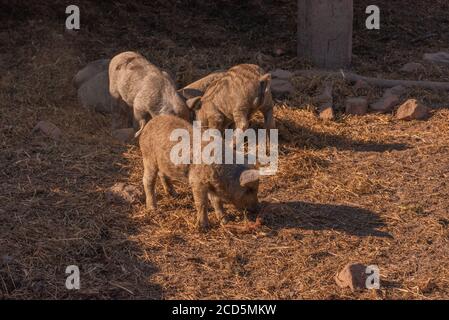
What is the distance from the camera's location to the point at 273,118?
30.3 ft

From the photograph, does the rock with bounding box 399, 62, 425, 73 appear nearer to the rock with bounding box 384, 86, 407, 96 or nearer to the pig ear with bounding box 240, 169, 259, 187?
the rock with bounding box 384, 86, 407, 96

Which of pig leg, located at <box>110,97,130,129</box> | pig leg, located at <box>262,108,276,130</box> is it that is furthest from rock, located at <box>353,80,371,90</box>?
pig leg, located at <box>110,97,130,129</box>

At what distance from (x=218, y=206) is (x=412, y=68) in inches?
216

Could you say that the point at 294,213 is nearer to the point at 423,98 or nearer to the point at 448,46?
the point at 423,98

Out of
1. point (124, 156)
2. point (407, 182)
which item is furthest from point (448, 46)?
point (124, 156)

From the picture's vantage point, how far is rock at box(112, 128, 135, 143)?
9.13 metres

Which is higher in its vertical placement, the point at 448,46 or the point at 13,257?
the point at 448,46

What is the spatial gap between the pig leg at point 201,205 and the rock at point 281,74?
162 inches

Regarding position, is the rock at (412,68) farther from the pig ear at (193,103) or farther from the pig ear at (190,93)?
the pig ear at (193,103)

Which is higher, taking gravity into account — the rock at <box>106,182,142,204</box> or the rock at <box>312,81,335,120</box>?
the rock at <box>312,81,335,120</box>

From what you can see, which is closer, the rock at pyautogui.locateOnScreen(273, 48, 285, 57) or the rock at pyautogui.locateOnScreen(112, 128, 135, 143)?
the rock at pyautogui.locateOnScreen(112, 128, 135, 143)

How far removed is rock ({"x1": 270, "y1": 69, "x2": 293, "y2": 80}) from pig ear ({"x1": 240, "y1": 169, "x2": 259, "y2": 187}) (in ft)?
Result: 13.0

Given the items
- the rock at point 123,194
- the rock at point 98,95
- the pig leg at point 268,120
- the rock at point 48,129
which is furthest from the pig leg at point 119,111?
the rock at point 123,194
